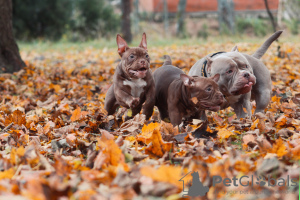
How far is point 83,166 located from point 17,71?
6368 mm

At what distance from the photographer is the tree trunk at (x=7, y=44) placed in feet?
27.1

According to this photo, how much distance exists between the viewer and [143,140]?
3434 millimetres

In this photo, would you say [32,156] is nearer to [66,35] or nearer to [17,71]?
[17,71]

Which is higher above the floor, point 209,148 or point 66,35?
point 209,148

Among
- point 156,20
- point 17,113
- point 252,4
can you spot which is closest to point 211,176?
point 17,113

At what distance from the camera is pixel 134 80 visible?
4.50 metres

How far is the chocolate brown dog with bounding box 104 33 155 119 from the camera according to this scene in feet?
14.2

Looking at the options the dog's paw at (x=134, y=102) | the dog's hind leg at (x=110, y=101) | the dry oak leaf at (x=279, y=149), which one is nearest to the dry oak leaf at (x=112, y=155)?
the dry oak leaf at (x=279, y=149)

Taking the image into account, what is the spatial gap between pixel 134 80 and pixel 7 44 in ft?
16.3

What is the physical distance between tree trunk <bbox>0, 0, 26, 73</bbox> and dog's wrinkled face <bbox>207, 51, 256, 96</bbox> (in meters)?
5.32

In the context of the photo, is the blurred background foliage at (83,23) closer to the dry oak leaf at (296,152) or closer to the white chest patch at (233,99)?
the white chest patch at (233,99)

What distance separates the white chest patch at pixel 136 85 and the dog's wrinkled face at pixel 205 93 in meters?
0.62

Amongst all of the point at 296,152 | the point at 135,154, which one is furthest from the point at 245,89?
the point at 135,154

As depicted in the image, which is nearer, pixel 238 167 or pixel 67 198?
pixel 67 198
